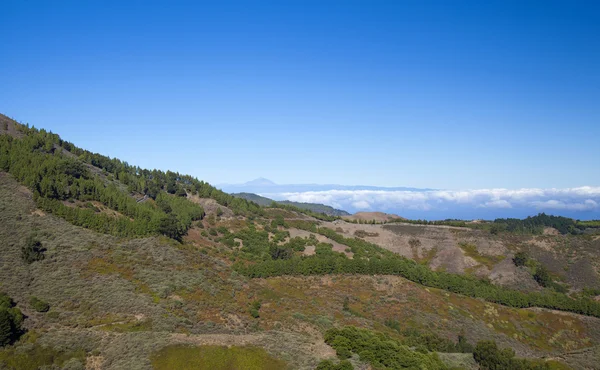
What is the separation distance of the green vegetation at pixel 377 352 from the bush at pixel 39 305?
98.6 feet

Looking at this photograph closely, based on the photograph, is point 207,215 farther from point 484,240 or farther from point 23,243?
point 484,240

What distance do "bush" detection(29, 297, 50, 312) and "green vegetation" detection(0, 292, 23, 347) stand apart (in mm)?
2531

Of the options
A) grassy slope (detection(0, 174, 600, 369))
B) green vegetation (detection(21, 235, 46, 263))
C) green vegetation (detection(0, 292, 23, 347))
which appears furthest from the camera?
green vegetation (detection(21, 235, 46, 263))

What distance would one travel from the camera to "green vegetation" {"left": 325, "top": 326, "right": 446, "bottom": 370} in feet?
119

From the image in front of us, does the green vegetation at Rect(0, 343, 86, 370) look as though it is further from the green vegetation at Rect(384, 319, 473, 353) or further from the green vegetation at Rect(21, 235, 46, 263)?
the green vegetation at Rect(384, 319, 473, 353)

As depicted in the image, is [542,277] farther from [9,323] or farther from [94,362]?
[9,323]

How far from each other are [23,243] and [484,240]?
405 ft

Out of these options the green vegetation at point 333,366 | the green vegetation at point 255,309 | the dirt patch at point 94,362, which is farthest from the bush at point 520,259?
the dirt patch at point 94,362

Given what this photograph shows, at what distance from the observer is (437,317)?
224ft

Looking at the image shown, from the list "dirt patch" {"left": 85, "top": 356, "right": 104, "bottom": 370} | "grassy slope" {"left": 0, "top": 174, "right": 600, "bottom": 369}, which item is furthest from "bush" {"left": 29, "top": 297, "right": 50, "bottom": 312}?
"dirt patch" {"left": 85, "top": 356, "right": 104, "bottom": 370}

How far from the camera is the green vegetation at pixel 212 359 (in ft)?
109

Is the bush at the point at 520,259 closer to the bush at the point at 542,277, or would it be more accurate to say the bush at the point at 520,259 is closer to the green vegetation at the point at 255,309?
the bush at the point at 542,277

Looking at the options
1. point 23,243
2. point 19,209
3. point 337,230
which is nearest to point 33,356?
point 23,243

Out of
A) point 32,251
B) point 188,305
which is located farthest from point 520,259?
point 32,251
